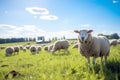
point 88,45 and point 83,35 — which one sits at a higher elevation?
point 83,35

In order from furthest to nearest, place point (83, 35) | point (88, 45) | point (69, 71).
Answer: point (88, 45) → point (83, 35) → point (69, 71)

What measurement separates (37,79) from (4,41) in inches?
5231

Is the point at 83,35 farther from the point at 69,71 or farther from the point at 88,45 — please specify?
the point at 69,71

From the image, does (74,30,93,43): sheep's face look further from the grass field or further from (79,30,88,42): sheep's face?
the grass field

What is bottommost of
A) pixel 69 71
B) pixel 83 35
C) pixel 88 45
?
pixel 69 71

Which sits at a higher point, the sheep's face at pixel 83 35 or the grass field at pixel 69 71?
the sheep's face at pixel 83 35

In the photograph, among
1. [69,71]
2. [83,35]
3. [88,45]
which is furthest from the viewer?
[88,45]

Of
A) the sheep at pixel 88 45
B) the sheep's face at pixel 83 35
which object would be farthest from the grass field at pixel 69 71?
the sheep's face at pixel 83 35

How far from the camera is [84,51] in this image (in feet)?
30.2

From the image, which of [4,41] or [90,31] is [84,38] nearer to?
[90,31]

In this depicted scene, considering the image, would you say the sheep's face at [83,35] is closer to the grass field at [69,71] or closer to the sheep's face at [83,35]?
the sheep's face at [83,35]

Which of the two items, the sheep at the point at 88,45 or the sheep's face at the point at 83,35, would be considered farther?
the sheep at the point at 88,45

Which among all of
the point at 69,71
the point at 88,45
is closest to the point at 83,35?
the point at 88,45

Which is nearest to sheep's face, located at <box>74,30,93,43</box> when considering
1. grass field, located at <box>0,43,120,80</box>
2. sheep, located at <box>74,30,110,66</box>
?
sheep, located at <box>74,30,110,66</box>
